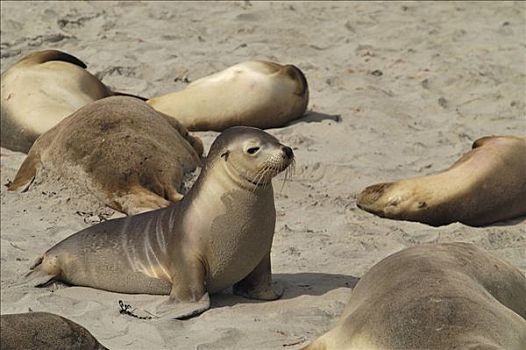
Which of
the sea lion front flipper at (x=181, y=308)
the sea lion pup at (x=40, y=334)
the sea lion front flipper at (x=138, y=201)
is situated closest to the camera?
the sea lion pup at (x=40, y=334)

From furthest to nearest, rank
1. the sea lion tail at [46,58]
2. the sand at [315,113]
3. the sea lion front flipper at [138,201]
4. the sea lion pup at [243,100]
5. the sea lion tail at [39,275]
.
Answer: the sea lion tail at [46,58] → the sea lion pup at [243,100] → the sea lion front flipper at [138,201] → the sea lion tail at [39,275] → the sand at [315,113]

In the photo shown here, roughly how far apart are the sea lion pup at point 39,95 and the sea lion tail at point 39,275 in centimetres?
191

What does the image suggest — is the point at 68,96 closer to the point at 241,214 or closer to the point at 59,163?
the point at 59,163

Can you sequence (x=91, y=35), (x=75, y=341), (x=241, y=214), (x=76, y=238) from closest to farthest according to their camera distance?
(x=75, y=341) < (x=241, y=214) < (x=76, y=238) < (x=91, y=35)

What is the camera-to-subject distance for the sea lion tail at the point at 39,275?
548cm

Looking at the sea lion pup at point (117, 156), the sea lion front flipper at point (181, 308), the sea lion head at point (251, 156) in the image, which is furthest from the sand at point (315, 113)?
the sea lion head at point (251, 156)

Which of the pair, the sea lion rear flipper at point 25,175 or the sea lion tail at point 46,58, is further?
the sea lion tail at point 46,58

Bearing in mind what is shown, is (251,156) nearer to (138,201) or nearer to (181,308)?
(181,308)

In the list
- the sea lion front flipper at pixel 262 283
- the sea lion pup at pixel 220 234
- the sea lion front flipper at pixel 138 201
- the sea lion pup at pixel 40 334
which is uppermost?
the sea lion pup at pixel 40 334

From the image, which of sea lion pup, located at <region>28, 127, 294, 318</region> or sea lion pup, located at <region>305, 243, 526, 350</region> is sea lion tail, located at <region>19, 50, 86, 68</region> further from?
sea lion pup, located at <region>305, 243, 526, 350</region>

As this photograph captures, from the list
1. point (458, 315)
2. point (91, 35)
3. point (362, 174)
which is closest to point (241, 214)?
point (458, 315)

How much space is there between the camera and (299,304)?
5125mm

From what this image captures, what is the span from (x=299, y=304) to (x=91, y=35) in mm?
5309

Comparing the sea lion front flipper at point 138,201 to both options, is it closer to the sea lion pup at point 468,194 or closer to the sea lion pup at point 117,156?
the sea lion pup at point 117,156
